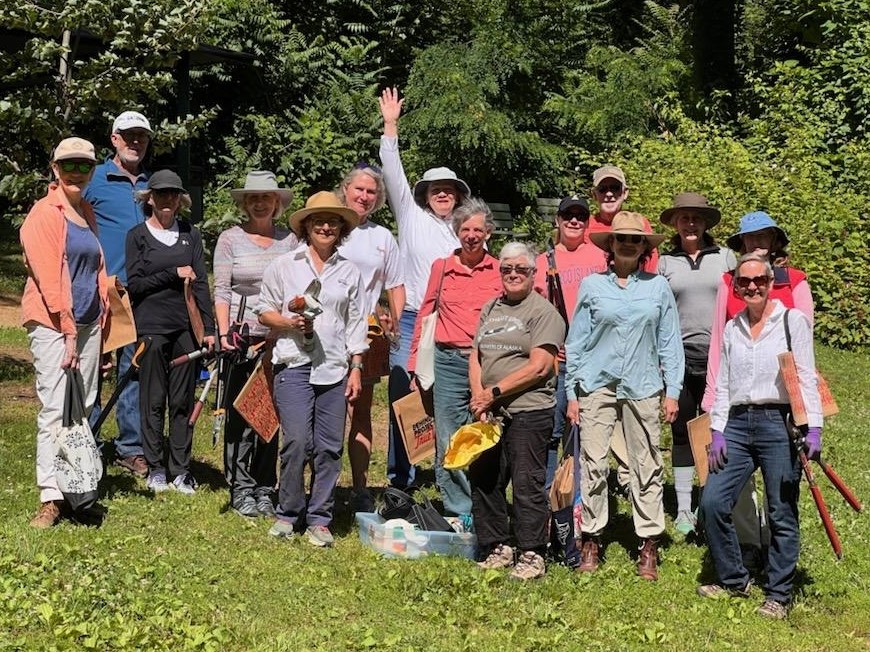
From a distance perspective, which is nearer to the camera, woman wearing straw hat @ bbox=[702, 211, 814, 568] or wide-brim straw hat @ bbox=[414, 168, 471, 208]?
woman wearing straw hat @ bbox=[702, 211, 814, 568]

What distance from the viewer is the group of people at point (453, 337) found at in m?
5.99

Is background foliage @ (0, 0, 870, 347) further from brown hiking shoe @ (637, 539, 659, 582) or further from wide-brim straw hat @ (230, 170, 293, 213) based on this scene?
brown hiking shoe @ (637, 539, 659, 582)

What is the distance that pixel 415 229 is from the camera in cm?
714

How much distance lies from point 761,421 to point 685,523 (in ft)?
5.23

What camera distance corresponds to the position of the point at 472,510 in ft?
20.9

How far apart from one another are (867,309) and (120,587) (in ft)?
40.5

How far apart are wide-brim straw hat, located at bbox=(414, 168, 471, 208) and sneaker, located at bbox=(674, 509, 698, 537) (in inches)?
94.5

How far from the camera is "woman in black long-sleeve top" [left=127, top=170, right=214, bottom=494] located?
23.7 ft

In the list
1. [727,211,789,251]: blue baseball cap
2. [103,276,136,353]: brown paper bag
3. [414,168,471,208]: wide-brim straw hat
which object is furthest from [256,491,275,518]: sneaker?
[727,211,789,251]: blue baseball cap

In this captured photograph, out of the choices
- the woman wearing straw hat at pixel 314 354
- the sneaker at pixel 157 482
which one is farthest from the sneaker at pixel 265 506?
the sneaker at pixel 157 482

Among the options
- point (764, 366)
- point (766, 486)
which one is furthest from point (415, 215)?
point (766, 486)

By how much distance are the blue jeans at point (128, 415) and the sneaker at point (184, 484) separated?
530 millimetres

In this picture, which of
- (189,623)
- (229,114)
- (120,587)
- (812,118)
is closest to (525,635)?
(189,623)

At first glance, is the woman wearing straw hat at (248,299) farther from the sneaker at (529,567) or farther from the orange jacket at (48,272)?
the sneaker at (529,567)
